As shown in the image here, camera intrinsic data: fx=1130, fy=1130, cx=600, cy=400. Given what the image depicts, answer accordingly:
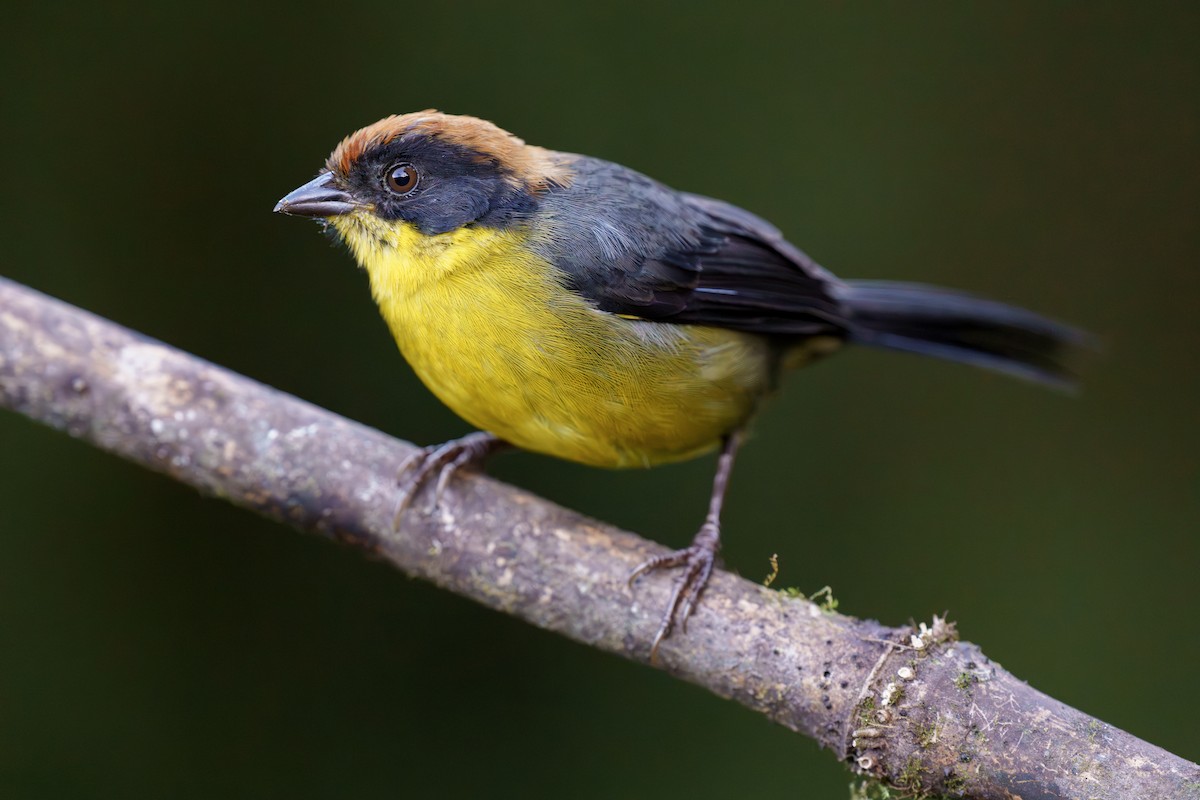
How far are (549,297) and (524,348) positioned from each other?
18 centimetres

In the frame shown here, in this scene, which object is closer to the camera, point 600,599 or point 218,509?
point 600,599

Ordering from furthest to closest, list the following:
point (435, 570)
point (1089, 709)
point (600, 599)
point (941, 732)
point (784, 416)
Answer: point (784, 416) → point (1089, 709) → point (435, 570) → point (600, 599) → point (941, 732)

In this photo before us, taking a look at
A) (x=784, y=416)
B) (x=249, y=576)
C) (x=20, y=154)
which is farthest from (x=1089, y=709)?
(x=20, y=154)

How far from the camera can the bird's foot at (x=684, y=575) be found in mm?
3135

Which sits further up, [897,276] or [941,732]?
[897,276]

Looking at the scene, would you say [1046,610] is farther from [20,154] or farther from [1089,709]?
[20,154]

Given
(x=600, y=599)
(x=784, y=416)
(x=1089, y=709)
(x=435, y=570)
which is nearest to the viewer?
(x=600, y=599)

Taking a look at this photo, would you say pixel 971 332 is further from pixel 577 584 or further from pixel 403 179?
pixel 403 179

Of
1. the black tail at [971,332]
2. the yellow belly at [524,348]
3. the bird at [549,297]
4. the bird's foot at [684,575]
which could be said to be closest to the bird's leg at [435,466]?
the bird at [549,297]

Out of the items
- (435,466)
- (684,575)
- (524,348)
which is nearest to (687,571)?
(684,575)

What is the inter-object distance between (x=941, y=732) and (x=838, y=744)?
0.88 feet

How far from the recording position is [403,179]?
132 inches

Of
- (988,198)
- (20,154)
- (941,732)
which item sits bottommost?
(941,732)

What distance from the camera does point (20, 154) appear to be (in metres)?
4.95
